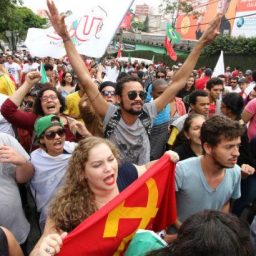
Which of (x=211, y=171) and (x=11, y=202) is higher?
(x=211, y=171)

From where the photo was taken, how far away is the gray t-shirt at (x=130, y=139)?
3.05 m

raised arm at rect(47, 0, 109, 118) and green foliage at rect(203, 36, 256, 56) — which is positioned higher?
green foliage at rect(203, 36, 256, 56)

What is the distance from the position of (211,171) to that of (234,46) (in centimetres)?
2555

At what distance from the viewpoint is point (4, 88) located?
5457 mm

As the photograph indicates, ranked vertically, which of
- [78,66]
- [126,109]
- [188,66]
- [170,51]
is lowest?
[126,109]

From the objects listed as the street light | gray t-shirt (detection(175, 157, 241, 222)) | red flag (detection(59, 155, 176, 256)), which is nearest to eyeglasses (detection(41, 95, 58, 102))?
gray t-shirt (detection(175, 157, 241, 222))

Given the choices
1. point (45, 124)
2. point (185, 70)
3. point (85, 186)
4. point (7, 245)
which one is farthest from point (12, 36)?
point (7, 245)

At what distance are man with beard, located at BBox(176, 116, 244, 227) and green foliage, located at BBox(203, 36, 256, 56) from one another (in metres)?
23.8

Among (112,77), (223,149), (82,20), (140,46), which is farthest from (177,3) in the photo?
(223,149)

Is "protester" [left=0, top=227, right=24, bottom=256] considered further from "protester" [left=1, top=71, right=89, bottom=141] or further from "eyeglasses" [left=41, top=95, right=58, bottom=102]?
"eyeglasses" [left=41, top=95, right=58, bottom=102]

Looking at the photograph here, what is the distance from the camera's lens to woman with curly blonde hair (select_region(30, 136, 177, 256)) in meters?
2.07

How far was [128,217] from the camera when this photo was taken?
2.07 metres

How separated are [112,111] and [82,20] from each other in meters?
2.54

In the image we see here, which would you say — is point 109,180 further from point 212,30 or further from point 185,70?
point 212,30
